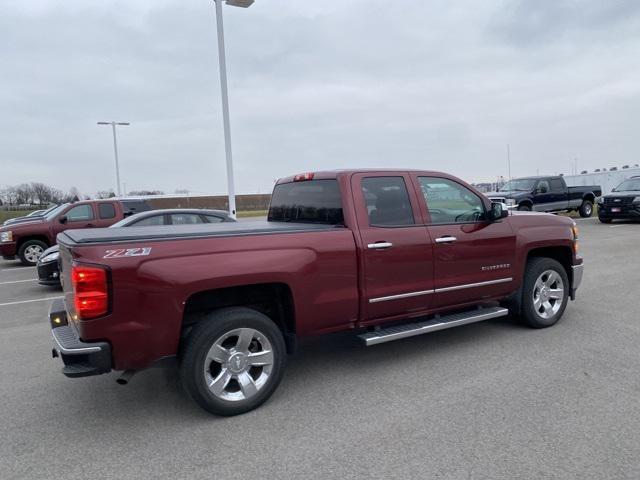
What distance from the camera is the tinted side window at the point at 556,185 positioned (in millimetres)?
20859

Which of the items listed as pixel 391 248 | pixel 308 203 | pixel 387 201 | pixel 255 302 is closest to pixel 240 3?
pixel 308 203

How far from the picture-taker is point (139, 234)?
353 cm

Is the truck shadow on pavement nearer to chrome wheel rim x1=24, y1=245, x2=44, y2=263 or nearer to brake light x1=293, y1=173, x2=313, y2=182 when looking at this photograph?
brake light x1=293, y1=173, x2=313, y2=182

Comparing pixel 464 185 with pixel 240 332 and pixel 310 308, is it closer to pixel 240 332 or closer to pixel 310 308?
pixel 310 308

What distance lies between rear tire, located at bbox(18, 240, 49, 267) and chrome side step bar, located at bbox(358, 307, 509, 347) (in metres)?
10.9

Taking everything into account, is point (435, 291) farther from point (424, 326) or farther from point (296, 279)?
point (296, 279)

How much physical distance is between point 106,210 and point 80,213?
24.1 inches

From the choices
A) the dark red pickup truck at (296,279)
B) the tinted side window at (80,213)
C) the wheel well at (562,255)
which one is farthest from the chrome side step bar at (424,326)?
the tinted side window at (80,213)

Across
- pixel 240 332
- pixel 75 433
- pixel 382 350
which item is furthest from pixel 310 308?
pixel 75 433

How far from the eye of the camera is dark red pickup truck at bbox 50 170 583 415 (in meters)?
3.29

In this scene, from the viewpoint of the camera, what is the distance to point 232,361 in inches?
144

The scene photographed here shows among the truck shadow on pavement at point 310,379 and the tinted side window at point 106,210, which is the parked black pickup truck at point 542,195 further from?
the truck shadow on pavement at point 310,379

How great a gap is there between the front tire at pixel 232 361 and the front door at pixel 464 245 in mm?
1838

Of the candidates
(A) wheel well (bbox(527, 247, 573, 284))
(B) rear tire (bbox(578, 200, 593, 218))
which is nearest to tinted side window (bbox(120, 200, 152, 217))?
(A) wheel well (bbox(527, 247, 573, 284))
